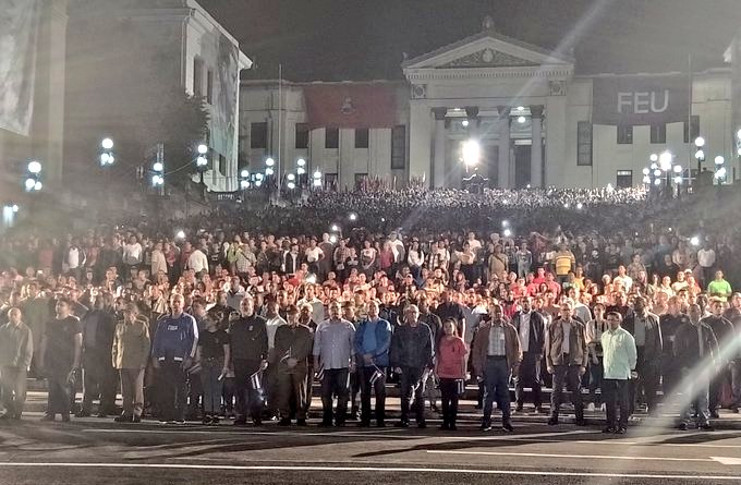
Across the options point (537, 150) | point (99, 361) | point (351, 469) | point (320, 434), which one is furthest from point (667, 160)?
point (351, 469)

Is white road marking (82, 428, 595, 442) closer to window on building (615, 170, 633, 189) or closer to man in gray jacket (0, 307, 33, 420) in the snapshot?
man in gray jacket (0, 307, 33, 420)

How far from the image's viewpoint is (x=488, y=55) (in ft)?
209

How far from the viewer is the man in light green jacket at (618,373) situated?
13180mm

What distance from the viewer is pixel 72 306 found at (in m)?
14.6

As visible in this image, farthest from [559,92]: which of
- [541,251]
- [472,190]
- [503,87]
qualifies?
[541,251]

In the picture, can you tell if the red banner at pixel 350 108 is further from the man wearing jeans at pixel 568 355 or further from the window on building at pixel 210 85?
the man wearing jeans at pixel 568 355

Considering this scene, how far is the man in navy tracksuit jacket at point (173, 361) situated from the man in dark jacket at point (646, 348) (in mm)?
6706

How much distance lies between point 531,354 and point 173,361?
18.2 feet

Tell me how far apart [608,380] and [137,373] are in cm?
672

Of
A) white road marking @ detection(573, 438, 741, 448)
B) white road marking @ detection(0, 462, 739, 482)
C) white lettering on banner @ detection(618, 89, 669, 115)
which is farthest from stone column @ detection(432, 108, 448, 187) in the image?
white road marking @ detection(0, 462, 739, 482)

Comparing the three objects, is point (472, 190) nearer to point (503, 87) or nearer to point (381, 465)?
point (503, 87)

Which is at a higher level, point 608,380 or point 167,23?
point 167,23

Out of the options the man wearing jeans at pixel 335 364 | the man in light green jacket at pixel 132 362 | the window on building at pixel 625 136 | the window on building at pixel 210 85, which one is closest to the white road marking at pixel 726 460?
the man wearing jeans at pixel 335 364

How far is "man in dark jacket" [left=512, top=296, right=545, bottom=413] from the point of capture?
49.3 ft
